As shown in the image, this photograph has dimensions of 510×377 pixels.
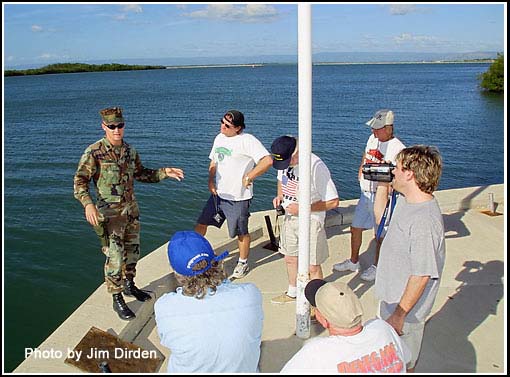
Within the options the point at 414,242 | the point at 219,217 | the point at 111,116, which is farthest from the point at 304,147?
the point at 219,217

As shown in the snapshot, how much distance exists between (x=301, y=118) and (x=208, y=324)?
5.56ft

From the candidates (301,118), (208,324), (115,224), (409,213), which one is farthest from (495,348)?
(115,224)

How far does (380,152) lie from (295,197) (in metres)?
1.09

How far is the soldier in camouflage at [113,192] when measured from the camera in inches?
159

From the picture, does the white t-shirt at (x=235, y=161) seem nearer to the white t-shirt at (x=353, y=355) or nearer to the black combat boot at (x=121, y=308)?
the black combat boot at (x=121, y=308)

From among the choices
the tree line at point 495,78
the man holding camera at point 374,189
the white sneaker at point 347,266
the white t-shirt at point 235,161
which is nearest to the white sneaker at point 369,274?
the man holding camera at point 374,189

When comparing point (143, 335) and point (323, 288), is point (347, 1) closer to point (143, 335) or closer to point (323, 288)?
point (323, 288)

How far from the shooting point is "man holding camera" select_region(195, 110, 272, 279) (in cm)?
484

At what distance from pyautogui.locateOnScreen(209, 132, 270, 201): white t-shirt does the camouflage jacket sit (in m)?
0.96

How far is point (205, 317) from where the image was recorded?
2221 millimetres

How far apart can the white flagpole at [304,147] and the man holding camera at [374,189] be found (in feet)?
3.07

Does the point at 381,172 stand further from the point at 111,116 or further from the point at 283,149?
the point at 111,116

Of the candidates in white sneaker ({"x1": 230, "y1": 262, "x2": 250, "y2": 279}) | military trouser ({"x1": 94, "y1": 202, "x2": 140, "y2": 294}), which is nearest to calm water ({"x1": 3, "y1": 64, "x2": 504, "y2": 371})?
military trouser ({"x1": 94, "y1": 202, "x2": 140, "y2": 294})

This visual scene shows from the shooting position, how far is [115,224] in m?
4.20
